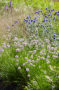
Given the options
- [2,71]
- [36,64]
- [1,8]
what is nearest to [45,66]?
[36,64]

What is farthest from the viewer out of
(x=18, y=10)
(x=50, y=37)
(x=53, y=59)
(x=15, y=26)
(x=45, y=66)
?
(x=18, y=10)

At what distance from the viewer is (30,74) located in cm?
303

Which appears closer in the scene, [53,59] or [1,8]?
[53,59]

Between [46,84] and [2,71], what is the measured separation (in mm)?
1198

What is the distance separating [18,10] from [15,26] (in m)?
1.48

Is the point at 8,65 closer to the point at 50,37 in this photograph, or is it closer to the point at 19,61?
the point at 19,61

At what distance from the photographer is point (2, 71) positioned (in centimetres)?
346

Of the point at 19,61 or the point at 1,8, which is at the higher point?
the point at 1,8

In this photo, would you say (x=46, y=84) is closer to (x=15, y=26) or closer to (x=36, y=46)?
(x=36, y=46)

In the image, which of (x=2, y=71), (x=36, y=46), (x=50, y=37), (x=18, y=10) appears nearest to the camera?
(x=2, y=71)

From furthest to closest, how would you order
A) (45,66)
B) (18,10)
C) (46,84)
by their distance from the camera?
(18,10) → (45,66) → (46,84)

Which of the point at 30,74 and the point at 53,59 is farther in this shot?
the point at 53,59

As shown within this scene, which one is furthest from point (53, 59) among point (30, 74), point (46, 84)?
point (46, 84)

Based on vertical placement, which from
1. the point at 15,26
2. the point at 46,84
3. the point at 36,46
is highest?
the point at 15,26
